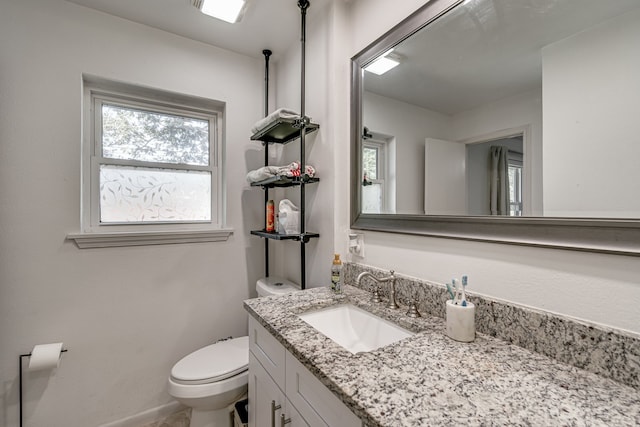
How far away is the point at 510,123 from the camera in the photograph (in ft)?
2.81

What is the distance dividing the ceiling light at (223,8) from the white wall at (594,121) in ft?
4.66

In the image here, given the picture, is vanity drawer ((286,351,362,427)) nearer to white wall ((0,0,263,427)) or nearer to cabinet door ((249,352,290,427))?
cabinet door ((249,352,290,427))

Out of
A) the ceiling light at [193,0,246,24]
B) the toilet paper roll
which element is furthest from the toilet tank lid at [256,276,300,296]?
the ceiling light at [193,0,246,24]

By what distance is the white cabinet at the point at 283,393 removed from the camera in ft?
2.28

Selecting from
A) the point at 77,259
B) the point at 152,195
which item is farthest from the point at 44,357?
the point at 152,195

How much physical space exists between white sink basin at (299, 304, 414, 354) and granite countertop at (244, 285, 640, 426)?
206mm

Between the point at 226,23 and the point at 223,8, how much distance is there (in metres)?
0.21

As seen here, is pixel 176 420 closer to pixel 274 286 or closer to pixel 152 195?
pixel 274 286

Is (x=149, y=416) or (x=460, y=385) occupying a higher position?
(x=460, y=385)

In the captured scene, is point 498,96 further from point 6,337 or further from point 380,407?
point 6,337

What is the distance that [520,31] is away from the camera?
817mm

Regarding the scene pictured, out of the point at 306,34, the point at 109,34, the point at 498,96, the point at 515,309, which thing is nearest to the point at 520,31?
the point at 498,96

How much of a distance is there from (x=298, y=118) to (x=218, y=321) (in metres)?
1.46

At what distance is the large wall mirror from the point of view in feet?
2.14
